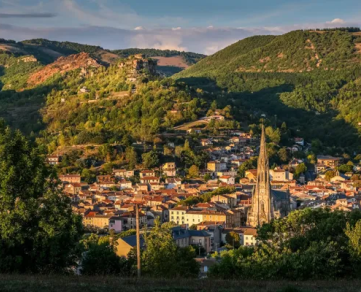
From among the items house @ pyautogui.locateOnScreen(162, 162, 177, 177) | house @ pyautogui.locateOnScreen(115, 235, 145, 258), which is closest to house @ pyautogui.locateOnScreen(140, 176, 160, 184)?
house @ pyautogui.locateOnScreen(162, 162, 177, 177)

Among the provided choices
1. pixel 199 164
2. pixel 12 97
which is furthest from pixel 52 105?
pixel 199 164

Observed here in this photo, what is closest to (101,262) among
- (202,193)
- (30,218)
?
(30,218)

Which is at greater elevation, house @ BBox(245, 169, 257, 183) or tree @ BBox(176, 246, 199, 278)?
tree @ BBox(176, 246, 199, 278)

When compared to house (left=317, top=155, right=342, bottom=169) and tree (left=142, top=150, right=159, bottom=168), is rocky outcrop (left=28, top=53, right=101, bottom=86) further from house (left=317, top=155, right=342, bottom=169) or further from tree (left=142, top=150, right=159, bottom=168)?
house (left=317, top=155, right=342, bottom=169)

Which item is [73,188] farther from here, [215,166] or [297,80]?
[297,80]

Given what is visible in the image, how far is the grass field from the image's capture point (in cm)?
1452

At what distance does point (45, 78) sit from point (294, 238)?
101814mm

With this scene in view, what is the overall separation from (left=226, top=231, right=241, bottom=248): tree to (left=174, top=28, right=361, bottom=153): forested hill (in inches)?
1846

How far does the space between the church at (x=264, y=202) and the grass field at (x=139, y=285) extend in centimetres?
2922

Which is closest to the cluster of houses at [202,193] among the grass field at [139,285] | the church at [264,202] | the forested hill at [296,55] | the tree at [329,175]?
the tree at [329,175]

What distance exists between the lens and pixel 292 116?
112 metres

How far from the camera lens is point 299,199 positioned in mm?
52125

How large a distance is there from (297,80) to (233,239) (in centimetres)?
10355

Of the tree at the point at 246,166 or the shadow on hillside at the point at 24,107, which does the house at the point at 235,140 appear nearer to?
the tree at the point at 246,166
